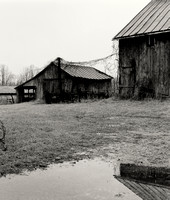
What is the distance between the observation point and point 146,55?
22.3 metres

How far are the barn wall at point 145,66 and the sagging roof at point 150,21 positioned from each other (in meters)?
Result: 0.57

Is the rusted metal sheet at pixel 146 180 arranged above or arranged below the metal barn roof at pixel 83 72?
below

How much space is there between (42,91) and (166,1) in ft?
61.8

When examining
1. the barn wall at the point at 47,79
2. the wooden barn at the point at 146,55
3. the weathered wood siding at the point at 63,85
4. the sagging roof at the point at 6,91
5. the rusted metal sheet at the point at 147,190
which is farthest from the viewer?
the sagging roof at the point at 6,91

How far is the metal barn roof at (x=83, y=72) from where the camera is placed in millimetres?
34725

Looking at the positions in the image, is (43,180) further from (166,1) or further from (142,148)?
(166,1)

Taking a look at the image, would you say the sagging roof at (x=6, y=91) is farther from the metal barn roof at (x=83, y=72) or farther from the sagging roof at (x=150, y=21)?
the sagging roof at (x=150, y=21)

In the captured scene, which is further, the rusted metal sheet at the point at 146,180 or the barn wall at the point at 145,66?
the barn wall at the point at 145,66

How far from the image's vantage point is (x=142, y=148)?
890 cm

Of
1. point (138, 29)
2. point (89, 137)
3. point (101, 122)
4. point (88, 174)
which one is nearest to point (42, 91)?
point (138, 29)

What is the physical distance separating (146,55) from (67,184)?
17474 millimetres

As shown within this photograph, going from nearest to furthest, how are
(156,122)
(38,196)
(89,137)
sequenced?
(38,196), (89,137), (156,122)

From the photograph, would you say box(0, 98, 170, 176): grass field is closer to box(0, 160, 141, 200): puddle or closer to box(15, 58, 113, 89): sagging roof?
box(0, 160, 141, 200): puddle

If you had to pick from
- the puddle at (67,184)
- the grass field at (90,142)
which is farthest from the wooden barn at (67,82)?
the puddle at (67,184)
